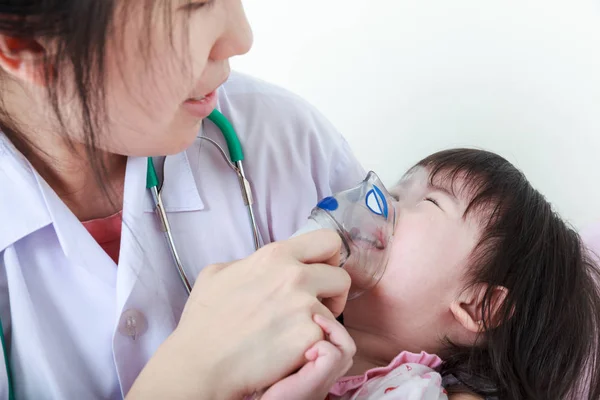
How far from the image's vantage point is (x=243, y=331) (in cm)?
76

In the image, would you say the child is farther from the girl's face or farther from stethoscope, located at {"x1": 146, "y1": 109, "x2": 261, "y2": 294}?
stethoscope, located at {"x1": 146, "y1": 109, "x2": 261, "y2": 294}

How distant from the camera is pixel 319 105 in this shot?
1591mm

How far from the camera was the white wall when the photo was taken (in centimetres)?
140

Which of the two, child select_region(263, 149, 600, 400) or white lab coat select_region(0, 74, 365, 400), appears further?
child select_region(263, 149, 600, 400)

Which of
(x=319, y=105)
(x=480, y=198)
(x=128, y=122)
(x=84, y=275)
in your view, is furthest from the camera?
(x=319, y=105)

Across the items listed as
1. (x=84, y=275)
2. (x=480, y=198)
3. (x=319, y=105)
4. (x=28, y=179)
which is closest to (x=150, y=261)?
(x=84, y=275)

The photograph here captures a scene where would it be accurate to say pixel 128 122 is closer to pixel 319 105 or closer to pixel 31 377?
pixel 31 377

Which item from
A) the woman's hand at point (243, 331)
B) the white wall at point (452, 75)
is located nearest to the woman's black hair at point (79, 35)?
the woman's hand at point (243, 331)

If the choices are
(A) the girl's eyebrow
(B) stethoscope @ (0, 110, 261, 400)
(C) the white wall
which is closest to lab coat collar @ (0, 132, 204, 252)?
(B) stethoscope @ (0, 110, 261, 400)

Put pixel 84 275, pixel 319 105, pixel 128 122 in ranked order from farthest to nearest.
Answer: pixel 319 105, pixel 84 275, pixel 128 122

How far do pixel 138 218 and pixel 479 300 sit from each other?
0.60m

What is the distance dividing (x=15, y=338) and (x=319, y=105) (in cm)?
99

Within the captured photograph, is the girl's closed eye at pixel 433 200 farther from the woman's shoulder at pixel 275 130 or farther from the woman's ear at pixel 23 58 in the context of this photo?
the woman's ear at pixel 23 58

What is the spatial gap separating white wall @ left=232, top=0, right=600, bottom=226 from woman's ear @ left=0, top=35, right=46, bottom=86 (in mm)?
975
